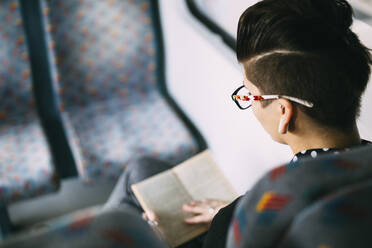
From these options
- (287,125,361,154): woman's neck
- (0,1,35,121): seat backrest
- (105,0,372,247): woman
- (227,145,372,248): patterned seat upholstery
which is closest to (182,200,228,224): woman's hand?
(105,0,372,247): woman

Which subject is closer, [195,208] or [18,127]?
[195,208]

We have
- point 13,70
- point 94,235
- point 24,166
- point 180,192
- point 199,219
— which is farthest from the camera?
point 13,70

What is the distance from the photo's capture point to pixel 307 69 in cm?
76

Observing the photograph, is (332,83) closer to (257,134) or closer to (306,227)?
(306,227)

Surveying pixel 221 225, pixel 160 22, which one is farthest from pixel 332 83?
pixel 160 22

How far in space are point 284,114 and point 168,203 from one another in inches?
23.2

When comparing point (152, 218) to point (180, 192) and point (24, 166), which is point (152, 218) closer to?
point (180, 192)

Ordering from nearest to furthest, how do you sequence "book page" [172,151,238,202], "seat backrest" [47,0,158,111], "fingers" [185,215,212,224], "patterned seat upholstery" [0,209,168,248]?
1. "patterned seat upholstery" [0,209,168,248]
2. "fingers" [185,215,212,224]
3. "book page" [172,151,238,202]
4. "seat backrest" [47,0,158,111]

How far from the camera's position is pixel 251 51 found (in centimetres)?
85

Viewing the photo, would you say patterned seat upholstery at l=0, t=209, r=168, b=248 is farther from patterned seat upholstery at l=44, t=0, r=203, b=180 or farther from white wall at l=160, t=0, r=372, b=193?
patterned seat upholstery at l=44, t=0, r=203, b=180

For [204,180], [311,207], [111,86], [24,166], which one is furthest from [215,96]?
[311,207]

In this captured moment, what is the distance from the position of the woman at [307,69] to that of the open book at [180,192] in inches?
14.7

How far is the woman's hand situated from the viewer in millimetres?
1222

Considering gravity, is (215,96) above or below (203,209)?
above
